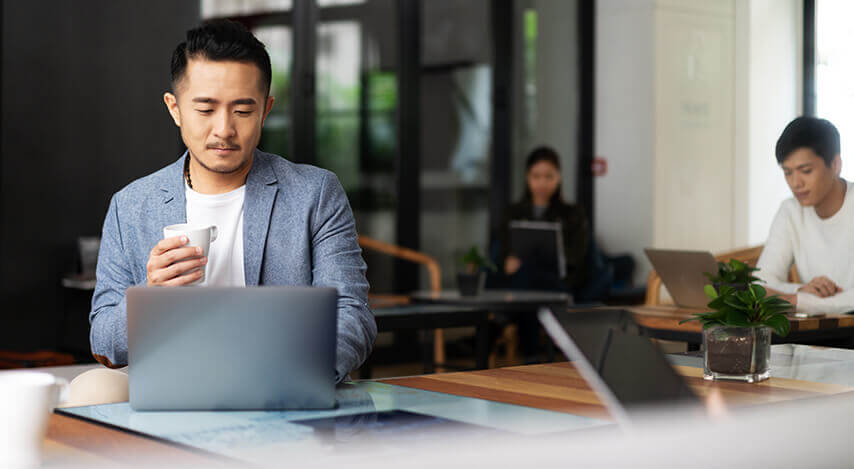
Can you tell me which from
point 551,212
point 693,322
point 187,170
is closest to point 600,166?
point 551,212

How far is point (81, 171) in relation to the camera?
5434 millimetres

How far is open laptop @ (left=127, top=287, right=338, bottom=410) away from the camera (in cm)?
139

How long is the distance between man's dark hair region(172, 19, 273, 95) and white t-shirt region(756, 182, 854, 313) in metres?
2.19

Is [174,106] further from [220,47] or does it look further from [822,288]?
[822,288]

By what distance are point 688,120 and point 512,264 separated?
2.54 metres

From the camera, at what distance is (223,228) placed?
2.23 m

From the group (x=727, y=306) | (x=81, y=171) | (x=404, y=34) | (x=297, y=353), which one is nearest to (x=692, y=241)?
(x=404, y=34)

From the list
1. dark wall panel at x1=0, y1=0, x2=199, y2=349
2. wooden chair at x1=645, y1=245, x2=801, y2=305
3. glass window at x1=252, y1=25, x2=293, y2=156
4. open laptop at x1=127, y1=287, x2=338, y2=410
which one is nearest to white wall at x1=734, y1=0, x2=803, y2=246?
wooden chair at x1=645, y1=245, x2=801, y2=305

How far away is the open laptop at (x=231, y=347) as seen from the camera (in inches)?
54.7

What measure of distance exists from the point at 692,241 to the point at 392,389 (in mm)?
6352

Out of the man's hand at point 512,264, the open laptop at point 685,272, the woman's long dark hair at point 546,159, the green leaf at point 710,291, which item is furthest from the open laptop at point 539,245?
the green leaf at point 710,291

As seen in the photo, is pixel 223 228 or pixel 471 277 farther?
pixel 471 277

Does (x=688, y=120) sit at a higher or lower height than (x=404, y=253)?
higher

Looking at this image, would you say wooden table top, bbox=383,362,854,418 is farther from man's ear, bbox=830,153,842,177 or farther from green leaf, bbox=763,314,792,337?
man's ear, bbox=830,153,842,177
